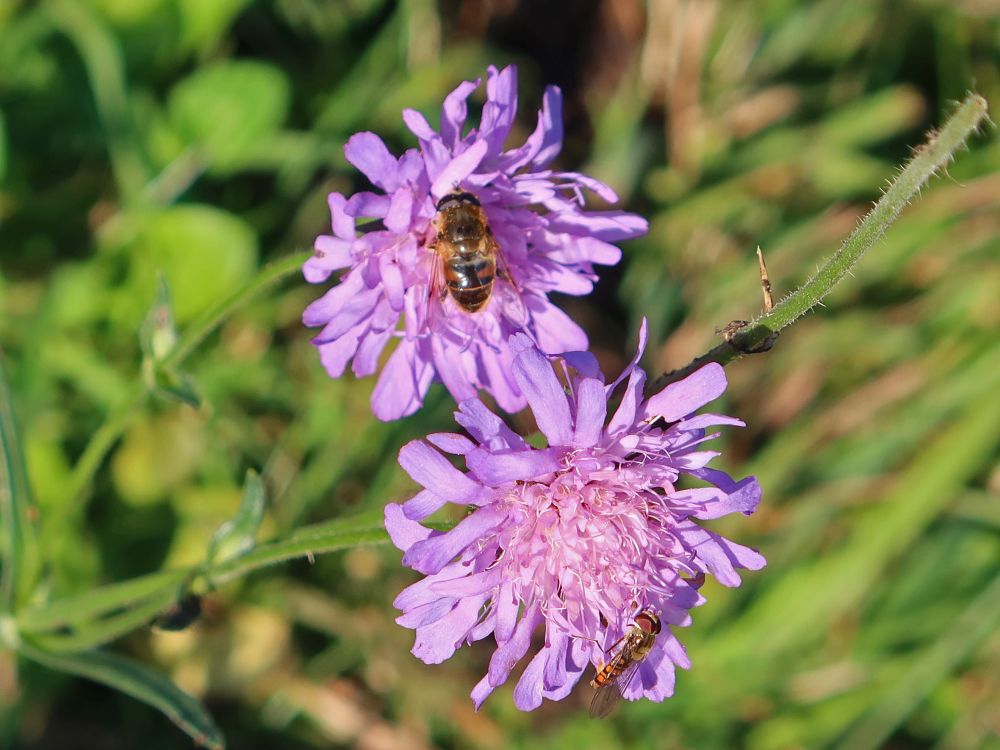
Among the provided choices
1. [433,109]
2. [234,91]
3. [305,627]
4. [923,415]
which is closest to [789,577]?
[923,415]

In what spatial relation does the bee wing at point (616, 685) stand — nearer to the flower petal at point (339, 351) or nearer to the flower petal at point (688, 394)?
the flower petal at point (688, 394)

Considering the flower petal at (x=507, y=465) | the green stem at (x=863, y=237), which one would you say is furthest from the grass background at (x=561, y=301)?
the green stem at (x=863, y=237)

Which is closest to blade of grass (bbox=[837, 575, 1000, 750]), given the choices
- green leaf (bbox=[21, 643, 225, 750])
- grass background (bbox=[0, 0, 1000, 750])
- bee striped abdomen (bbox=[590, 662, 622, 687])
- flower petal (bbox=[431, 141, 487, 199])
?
grass background (bbox=[0, 0, 1000, 750])

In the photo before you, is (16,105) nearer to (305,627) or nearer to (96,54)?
(96,54)

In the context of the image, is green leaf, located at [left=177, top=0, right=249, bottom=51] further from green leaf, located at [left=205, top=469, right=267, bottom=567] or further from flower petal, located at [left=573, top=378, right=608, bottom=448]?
flower petal, located at [left=573, top=378, right=608, bottom=448]

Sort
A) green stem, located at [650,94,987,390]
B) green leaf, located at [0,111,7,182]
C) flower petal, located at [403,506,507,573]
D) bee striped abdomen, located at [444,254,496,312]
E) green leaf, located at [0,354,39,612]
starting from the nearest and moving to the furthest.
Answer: green stem, located at [650,94,987,390] < flower petal, located at [403,506,507,573] < bee striped abdomen, located at [444,254,496,312] < green leaf, located at [0,354,39,612] < green leaf, located at [0,111,7,182]

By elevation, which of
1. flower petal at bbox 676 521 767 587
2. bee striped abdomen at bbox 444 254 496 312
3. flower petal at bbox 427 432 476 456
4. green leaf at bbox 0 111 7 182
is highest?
bee striped abdomen at bbox 444 254 496 312
